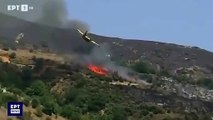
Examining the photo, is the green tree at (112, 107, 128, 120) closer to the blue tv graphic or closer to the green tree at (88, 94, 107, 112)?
the green tree at (88, 94, 107, 112)

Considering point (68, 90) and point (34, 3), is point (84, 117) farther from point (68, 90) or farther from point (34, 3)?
point (68, 90)

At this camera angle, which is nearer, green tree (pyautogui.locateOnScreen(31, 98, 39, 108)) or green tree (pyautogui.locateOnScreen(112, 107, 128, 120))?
green tree (pyautogui.locateOnScreen(31, 98, 39, 108))

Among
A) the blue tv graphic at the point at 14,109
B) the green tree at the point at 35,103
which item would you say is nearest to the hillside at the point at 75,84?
the green tree at the point at 35,103

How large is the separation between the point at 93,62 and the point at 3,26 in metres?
40.5

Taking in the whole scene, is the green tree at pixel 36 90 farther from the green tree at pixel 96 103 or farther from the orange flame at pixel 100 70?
the orange flame at pixel 100 70

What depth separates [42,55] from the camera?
152 meters

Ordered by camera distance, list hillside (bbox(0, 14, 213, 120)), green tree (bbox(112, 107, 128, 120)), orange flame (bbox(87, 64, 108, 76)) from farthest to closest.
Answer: orange flame (bbox(87, 64, 108, 76)) → green tree (bbox(112, 107, 128, 120)) → hillside (bbox(0, 14, 213, 120))

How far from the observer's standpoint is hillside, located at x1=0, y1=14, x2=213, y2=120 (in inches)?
4166

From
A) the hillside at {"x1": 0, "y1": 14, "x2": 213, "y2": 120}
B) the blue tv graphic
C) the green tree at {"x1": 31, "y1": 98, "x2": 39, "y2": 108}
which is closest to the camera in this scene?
the blue tv graphic

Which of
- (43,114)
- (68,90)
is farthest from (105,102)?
(43,114)

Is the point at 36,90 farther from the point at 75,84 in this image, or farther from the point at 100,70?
the point at 100,70

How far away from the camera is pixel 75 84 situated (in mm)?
139875

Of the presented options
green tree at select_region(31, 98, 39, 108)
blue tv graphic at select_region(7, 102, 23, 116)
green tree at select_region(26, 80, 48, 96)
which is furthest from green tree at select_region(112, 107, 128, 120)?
blue tv graphic at select_region(7, 102, 23, 116)

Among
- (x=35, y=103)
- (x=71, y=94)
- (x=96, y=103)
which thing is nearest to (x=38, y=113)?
(x=35, y=103)
